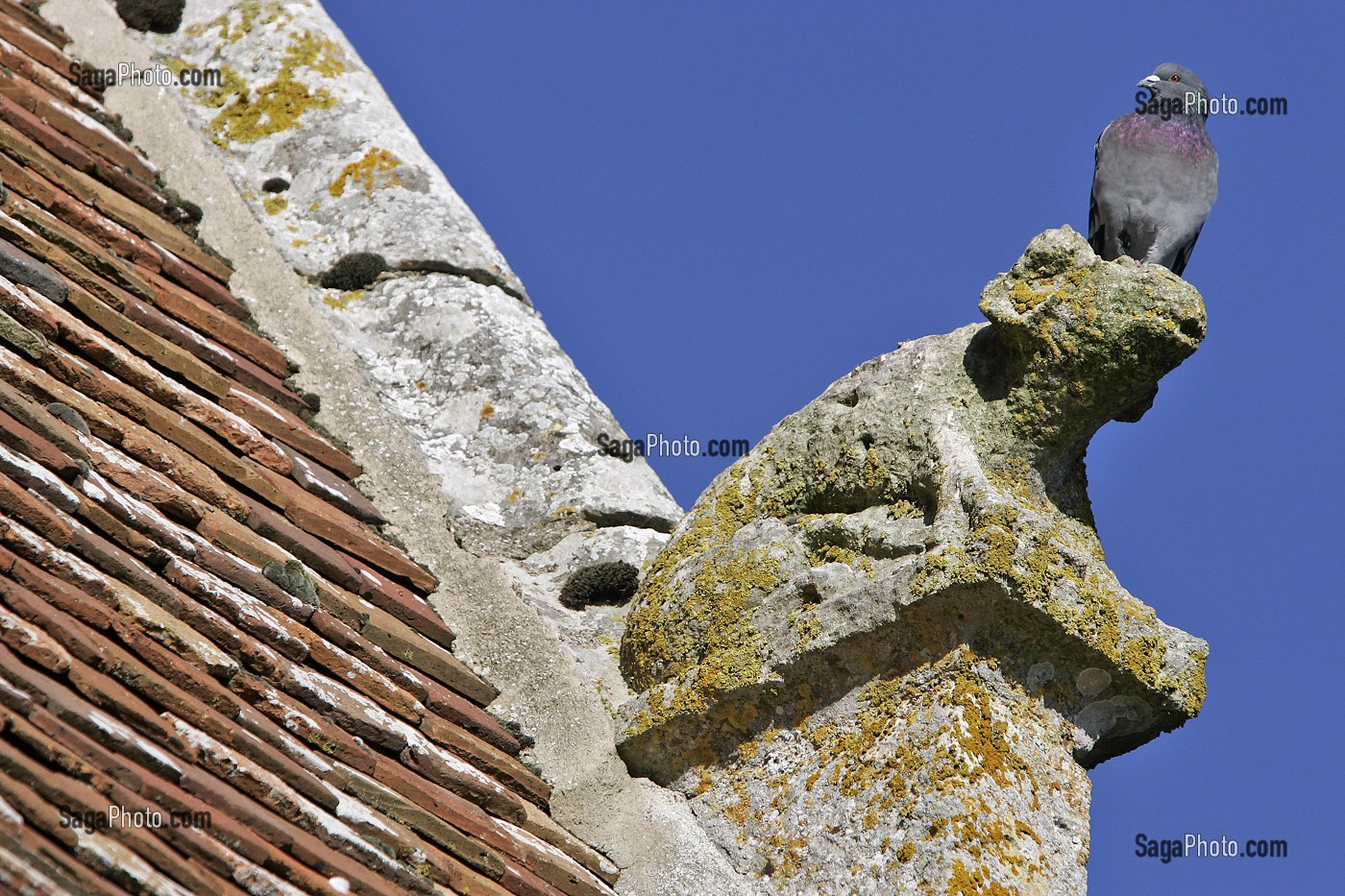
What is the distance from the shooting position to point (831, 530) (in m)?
4.62

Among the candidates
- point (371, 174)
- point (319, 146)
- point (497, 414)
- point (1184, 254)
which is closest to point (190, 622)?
point (497, 414)

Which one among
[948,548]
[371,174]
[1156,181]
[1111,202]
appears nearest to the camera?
[948,548]

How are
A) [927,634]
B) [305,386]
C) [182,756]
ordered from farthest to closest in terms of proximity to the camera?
[305,386]
[927,634]
[182,756]

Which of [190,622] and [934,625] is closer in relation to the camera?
[190,622]

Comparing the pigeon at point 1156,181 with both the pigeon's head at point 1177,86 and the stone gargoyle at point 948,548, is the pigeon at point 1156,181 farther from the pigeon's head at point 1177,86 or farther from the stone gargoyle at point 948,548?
the stone gargoyle at point 948,548

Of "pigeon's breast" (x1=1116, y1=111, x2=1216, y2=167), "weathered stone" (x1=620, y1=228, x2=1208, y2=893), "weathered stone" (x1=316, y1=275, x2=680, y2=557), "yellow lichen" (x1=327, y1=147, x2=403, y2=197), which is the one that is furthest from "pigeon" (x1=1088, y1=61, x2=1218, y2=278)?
"yellow lichen" (x1=327, y1=147, x2=403, y2=197)

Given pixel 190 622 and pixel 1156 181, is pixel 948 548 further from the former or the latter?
pixel 1156 181

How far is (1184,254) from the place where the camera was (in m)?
6.64

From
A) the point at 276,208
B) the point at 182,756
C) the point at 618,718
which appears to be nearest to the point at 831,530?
the point at 618,718

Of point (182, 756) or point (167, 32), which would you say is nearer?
point (182, 756)

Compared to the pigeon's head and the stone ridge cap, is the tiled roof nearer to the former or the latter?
the stone ridge cap

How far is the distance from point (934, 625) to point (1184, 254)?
315 cm

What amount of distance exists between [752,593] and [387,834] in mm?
1403

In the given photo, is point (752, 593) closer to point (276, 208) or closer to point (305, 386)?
point (305, 386)
